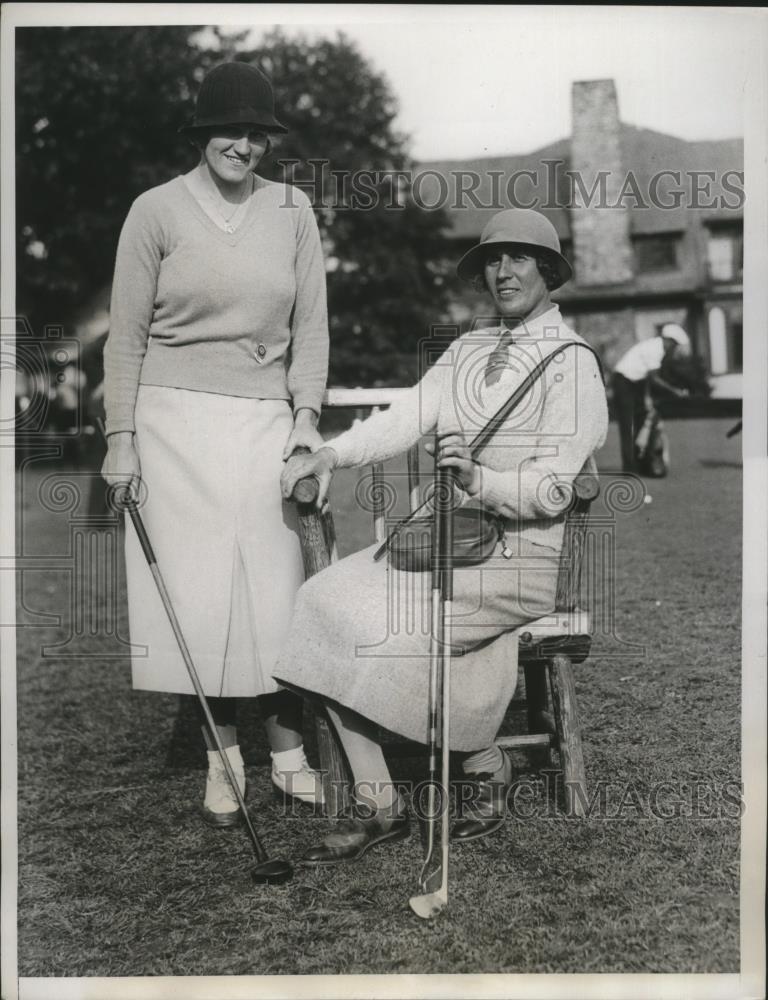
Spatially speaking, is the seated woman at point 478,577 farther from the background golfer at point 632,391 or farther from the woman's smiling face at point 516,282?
the background golfer at point 632,391

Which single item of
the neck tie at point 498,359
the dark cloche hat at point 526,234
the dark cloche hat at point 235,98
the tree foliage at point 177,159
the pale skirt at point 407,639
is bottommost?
the pale skirt at point 407,639

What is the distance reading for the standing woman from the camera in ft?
11.1

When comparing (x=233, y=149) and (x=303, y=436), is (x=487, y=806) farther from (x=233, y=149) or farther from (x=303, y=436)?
(x=233, y=149)

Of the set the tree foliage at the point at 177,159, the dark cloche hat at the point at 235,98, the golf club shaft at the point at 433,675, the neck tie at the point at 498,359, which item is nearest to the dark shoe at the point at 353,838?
the golf club shaft at the point at 433,675

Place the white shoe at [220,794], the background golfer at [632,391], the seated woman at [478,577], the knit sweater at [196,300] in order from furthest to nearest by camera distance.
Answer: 1. the background golfer at [632,391]
2. the white shoe at [220,794]
3. the knit sweater at [196,300]
4. the seated woman at [478,577]

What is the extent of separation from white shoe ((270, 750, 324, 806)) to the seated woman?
1.11ft

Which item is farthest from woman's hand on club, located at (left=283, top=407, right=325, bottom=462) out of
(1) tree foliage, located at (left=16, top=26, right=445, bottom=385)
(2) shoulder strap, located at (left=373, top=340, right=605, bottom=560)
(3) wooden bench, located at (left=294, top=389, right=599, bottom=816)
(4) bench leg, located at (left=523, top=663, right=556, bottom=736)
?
(1) tree foliage, located at (left=16, top=26, right=445, bottom=385)

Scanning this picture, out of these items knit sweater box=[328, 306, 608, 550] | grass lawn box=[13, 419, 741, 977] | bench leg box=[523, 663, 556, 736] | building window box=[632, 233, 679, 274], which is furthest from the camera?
building window box=[632, 233, 679, 274]

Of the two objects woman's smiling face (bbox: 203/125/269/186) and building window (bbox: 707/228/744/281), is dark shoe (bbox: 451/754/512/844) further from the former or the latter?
building window (bbox: 707/228/744/281)

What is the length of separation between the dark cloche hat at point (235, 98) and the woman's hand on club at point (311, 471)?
103cm

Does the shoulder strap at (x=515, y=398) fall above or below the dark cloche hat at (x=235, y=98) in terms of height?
below

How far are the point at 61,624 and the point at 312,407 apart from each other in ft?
14.6

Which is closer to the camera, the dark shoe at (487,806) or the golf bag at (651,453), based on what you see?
the dark shoe at (487,806)

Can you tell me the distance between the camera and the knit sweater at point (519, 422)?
328cm
